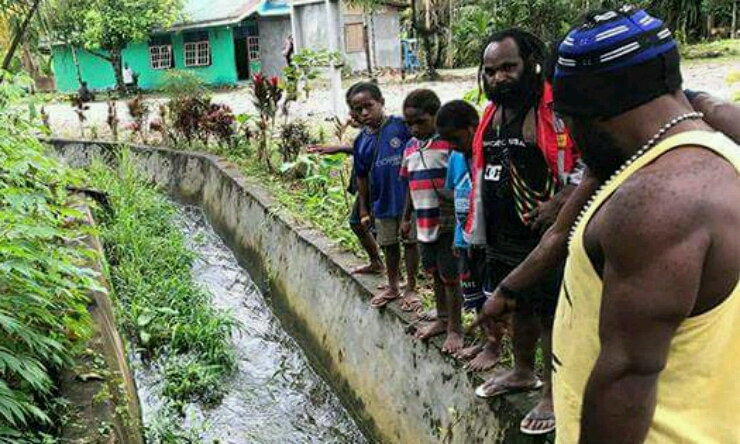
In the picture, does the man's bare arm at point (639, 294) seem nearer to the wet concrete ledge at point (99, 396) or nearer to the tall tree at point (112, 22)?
the wet concrete ledge at point (99, 396)

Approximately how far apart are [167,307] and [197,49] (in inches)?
925

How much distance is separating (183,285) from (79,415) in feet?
13.6

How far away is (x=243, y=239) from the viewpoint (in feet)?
31.8

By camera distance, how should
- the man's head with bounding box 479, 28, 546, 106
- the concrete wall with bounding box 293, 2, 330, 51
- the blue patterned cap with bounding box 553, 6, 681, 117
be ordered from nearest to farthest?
the blue patterned cap with bounding box 553, 6, 681, 117 → the man's head with bounding box 479, 28, 546, 106 → the concrete wall with bounding box 293, 2, 330, 51

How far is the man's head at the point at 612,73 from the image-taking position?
1467 mm

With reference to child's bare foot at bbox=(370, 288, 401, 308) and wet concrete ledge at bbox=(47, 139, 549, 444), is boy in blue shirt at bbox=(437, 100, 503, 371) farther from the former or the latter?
child's bare foot at bbox=(370, 288, 401, 308)

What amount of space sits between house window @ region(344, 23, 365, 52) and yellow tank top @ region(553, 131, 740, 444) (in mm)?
27026

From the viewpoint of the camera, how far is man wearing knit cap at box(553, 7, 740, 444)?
1.35 metres

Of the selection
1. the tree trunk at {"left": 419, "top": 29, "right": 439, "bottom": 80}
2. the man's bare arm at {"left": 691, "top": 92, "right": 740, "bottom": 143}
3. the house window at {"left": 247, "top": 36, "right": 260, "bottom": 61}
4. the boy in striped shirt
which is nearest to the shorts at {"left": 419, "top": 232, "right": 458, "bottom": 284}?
the boy in striped shirt

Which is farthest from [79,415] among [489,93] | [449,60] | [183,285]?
[449,60]

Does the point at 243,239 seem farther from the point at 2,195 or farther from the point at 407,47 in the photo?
the point at 407,47

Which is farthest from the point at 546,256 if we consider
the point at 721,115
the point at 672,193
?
the point at 672,193

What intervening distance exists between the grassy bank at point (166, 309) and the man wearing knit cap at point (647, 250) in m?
3.93

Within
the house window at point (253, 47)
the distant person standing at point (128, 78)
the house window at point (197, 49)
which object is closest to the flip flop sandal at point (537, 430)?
the house window at point (253, 47)
